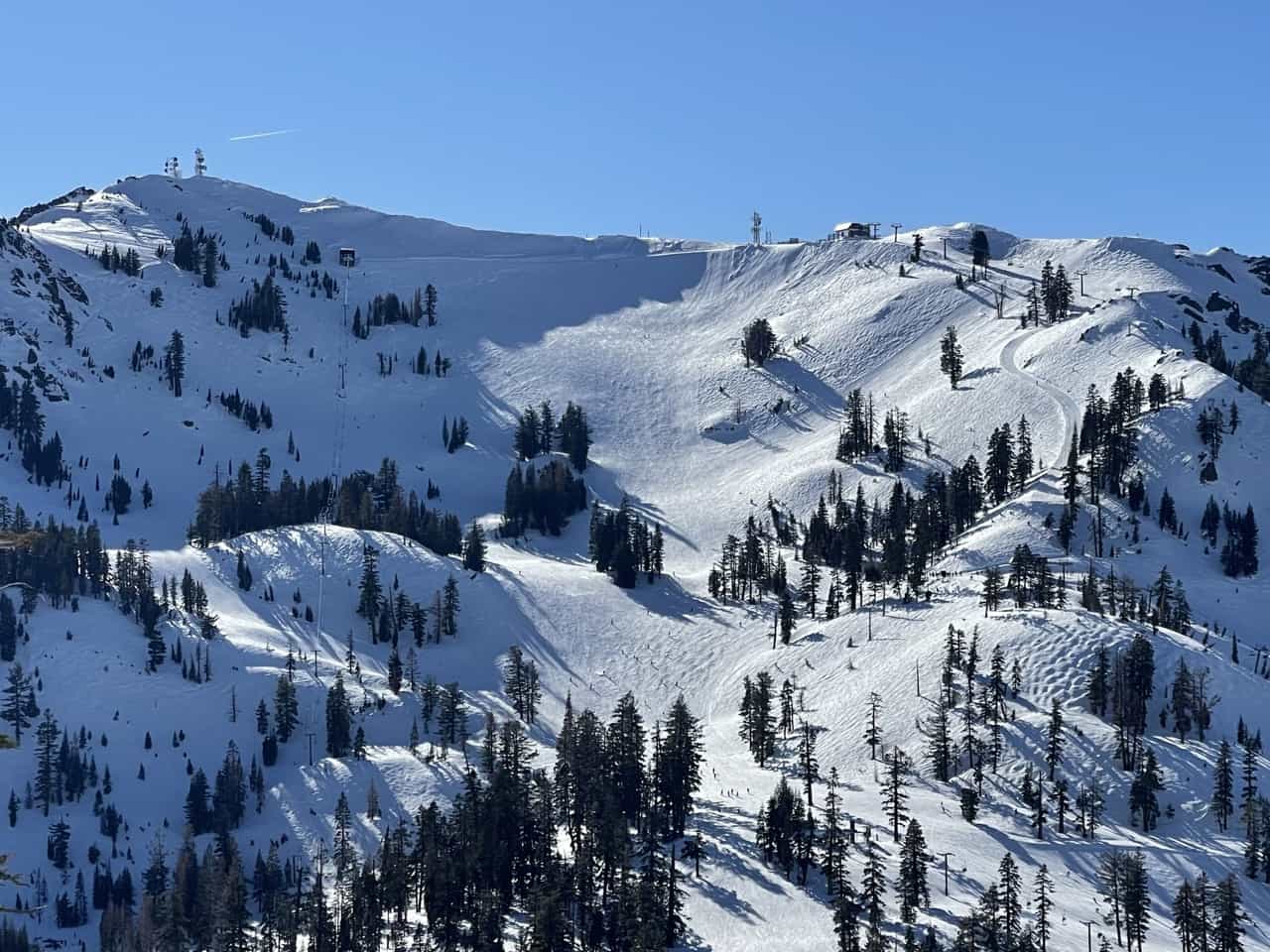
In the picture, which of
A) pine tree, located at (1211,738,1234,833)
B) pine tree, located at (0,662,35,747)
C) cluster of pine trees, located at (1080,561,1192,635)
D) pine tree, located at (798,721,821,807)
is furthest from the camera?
cluster of pine trees, located at (1080,561,1192,635)

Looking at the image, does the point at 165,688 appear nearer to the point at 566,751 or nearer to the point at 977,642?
the point at 566,751

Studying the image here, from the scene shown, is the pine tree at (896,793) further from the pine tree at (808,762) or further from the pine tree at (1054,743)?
the pine tree at (1054,743)

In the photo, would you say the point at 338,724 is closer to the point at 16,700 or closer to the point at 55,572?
the point at 16,700

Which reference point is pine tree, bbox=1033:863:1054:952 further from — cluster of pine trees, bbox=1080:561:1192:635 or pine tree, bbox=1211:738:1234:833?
cluster of pine trees, bbox=1080:561:1192:635

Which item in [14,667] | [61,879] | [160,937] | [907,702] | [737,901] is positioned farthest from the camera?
[14,667]

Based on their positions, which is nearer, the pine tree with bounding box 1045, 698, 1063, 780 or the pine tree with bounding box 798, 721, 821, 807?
the pine tree with bounding box 798, 721, 821, 807

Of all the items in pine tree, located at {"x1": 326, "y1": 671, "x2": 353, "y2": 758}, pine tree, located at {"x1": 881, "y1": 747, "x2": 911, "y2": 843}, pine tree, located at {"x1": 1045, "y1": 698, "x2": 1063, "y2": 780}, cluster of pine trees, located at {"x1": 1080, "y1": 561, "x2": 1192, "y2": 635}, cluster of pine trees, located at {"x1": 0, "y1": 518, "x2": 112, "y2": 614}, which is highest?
cluster of pine trees, located at {"x1": 1080, "y1": 561, "x2": 1192, "y2": 635}

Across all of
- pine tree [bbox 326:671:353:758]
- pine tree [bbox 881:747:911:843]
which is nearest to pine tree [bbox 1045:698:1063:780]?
pine tree [bbox 881:747:911:843]

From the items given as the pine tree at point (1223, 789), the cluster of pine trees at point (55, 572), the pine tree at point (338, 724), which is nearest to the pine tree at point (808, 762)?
the pine tree at point (1223, 789)

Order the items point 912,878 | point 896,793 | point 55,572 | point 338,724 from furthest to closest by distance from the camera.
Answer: point 55,572 < point 338,724 < point 896,793 < point 912,878

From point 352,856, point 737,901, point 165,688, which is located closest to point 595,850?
point 737,901

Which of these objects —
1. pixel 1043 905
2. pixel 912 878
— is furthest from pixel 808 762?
pixel 1043 905

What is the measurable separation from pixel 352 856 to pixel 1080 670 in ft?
268

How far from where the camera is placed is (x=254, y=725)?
17525cm
